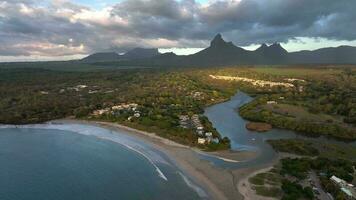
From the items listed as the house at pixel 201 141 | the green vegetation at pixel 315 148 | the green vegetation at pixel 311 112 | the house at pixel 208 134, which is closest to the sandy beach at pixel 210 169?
the house at pixel 201 141

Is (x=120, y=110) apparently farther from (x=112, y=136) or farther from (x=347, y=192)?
(x=347, y=192)

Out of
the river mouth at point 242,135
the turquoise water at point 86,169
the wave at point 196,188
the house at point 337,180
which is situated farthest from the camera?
the river mouth at point 242,135

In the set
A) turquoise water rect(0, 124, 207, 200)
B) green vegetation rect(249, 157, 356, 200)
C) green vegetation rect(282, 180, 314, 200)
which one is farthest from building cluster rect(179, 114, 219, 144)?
green vegetation rect(282, 180, 314, 200)

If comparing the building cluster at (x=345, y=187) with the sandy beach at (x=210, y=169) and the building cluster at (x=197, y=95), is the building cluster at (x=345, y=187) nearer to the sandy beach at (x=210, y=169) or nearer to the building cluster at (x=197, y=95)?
the sandy beach at (x=210, y=169)

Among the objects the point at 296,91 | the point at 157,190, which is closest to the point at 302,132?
the point at 157,190

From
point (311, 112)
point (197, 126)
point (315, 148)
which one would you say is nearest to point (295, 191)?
point (315, 148)

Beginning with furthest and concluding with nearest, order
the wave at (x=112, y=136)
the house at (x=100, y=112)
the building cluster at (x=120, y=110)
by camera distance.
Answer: the house at (x=100, y=112), the building cluster at (x=120, y=110), the wave at (x=112, y=136)
